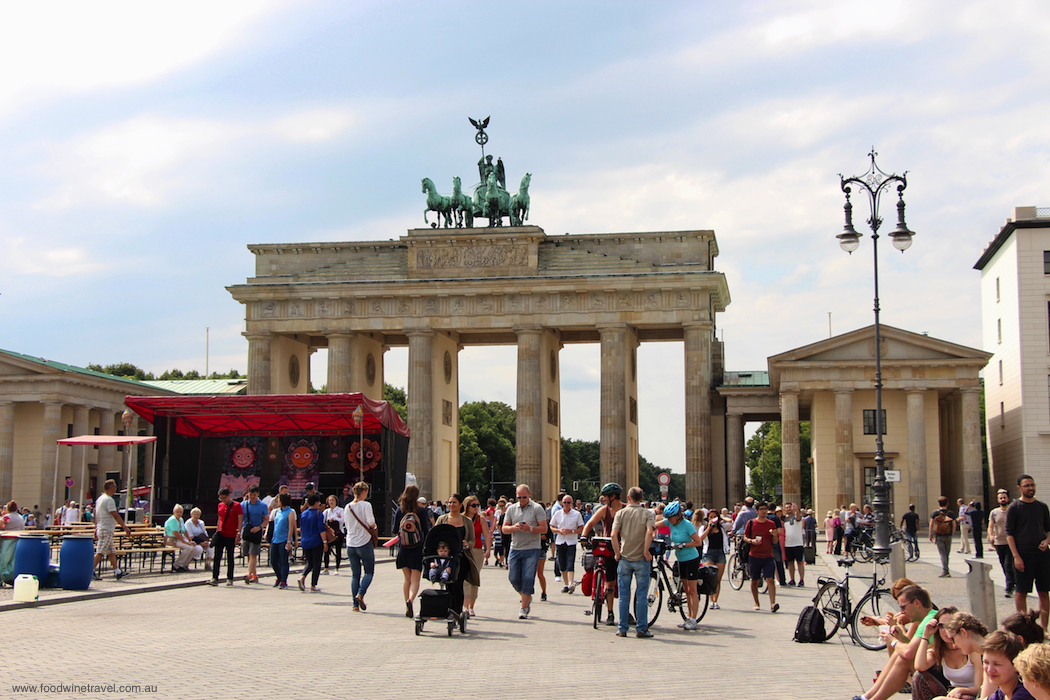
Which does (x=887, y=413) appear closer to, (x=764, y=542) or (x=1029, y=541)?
(x=764, y=542)

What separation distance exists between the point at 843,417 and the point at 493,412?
91.2m

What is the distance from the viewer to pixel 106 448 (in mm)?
69375

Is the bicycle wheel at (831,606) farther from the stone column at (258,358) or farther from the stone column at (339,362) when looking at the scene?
the stone column at (258,358)

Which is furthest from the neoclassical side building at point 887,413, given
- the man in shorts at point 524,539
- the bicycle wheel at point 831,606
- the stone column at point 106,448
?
the stone column at point 106,448

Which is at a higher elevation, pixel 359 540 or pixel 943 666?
pixel 359 540

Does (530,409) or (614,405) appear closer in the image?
(614,405)

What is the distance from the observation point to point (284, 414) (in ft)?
131

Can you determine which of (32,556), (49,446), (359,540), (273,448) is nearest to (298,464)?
(273,448)

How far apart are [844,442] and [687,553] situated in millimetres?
38579

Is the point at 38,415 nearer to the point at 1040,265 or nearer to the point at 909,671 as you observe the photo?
the point at 1040,265

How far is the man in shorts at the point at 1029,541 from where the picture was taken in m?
15.9

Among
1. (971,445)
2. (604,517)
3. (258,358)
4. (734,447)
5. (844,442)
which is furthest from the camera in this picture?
(258,358)

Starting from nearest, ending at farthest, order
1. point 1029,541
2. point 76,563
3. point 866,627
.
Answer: point 866,627 < point 1029,541 < point 76,563

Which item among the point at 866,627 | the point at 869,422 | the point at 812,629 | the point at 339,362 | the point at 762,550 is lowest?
the point at 812,629
